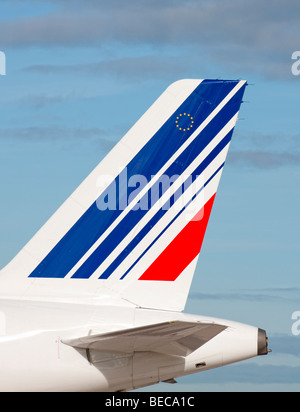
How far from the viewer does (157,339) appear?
1933 centimetres

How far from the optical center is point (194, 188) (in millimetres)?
22844

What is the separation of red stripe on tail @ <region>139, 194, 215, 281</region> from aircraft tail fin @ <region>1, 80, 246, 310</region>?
29mm

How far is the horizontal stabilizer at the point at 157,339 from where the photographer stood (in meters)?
18.2

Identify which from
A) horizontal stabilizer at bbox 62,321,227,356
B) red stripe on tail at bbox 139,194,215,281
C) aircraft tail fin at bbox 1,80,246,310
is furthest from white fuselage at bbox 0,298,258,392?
red stripe on tail at bbox 139,194,215,281

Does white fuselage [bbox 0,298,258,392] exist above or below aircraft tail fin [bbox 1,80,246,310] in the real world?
below

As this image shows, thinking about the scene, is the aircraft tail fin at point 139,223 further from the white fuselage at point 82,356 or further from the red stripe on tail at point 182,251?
the white fuselage at point 82,356

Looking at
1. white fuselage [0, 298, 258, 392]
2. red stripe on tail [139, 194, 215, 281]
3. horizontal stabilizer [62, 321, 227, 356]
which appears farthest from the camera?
red stripe on tail [139, 194, 215, 281]

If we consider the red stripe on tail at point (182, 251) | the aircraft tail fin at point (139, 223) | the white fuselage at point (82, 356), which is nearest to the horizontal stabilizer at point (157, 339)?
the white fuselage at point (82, 356)

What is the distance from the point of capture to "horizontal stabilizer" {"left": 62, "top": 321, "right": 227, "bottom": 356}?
18172mm

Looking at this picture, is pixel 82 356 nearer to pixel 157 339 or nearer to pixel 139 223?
pixel 157 339

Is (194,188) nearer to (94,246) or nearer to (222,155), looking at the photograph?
(222,155)

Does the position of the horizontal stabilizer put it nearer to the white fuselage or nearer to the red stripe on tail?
the white fuselage

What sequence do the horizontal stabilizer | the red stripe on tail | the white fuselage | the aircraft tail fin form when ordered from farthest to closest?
the red stripe on tail < the aircraft tail fin < the white fuselage < the horizontal stabilizer

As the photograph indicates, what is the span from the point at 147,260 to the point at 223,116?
4836 millimetres
